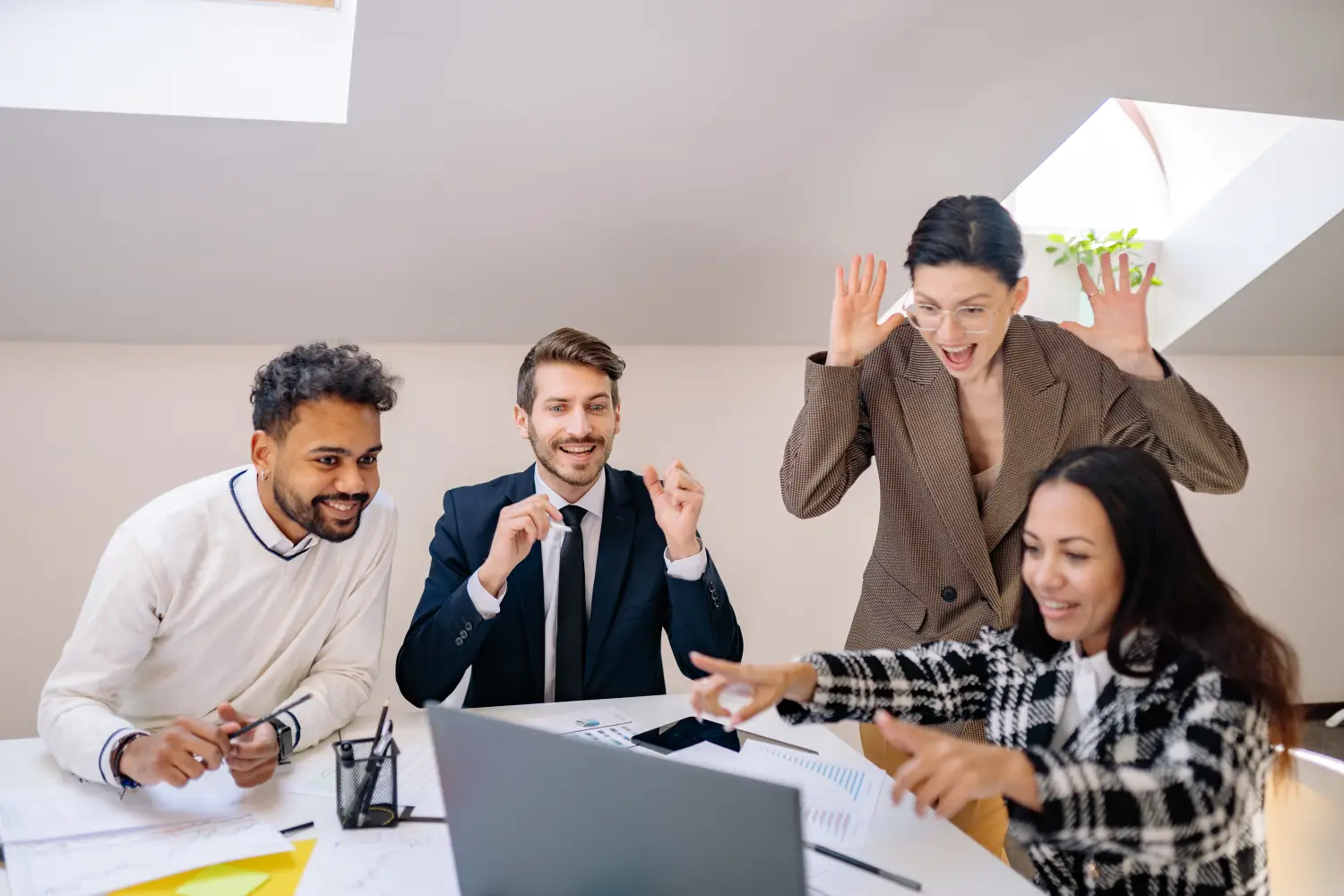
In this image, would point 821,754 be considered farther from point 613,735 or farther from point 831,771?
point 613,735

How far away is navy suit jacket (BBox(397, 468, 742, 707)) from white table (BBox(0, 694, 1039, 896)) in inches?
6.0

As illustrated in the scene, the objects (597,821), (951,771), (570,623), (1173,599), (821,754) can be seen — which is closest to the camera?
(597,821)

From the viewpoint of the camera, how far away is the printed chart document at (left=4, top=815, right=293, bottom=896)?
4.05 ft

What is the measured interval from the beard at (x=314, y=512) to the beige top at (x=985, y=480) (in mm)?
1145

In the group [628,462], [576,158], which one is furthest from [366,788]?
[628,462]

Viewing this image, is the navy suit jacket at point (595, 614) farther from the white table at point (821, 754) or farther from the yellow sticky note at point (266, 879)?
the yellow sticky note at point (266, 879)

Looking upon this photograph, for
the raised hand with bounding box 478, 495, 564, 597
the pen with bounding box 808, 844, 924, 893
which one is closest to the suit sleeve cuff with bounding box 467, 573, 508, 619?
the raised hand with bounding box 478, 495, 564, 597

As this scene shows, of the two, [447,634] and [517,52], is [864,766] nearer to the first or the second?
[447,634]

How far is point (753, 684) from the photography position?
1.40 metres

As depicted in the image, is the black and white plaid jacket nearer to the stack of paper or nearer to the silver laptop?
the silver laptop

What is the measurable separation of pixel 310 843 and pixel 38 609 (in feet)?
6.36

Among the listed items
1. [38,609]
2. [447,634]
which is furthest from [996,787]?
[38,609]

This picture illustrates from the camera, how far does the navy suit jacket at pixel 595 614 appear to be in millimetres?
2023

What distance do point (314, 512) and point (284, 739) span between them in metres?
0.38
